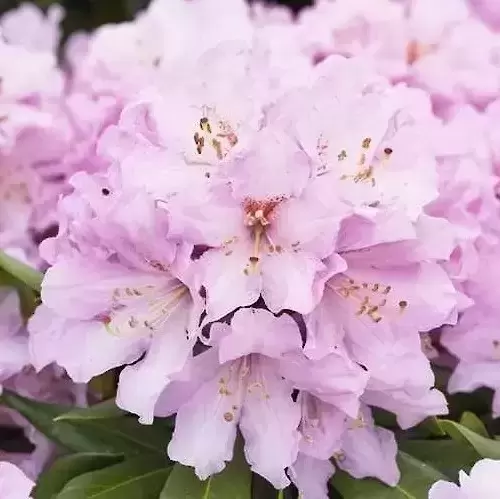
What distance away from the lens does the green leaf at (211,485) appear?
0.59 m

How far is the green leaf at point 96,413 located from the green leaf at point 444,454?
18 centimetres

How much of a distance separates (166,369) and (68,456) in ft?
0.43

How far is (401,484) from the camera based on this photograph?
2.01 ft

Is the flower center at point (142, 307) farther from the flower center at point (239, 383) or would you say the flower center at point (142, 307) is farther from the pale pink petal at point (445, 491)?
the pale pink petal at point (445, 491)

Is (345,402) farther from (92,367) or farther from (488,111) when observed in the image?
(488,111)

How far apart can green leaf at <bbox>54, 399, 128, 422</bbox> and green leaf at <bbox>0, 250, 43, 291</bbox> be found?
8 cm

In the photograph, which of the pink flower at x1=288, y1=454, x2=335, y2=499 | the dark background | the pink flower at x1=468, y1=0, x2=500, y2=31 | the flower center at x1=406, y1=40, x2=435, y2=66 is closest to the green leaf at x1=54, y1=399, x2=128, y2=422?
the pink flower at x1=288, y1=454, x2=335, y2=499

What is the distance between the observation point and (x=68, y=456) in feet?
2.15

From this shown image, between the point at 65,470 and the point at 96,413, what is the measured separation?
46mm

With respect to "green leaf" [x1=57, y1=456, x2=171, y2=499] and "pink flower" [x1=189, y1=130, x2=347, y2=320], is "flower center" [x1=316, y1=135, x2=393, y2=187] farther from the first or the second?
"green leaf" [x1=57, y1=456, x2=171, y2=499]

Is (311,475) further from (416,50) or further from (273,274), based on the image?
(416,50)

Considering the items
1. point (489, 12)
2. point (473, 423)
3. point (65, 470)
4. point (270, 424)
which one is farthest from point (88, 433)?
point (489, 12)

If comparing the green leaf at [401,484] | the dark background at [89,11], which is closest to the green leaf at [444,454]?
the green leaf at [401,484]

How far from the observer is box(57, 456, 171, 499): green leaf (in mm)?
611
